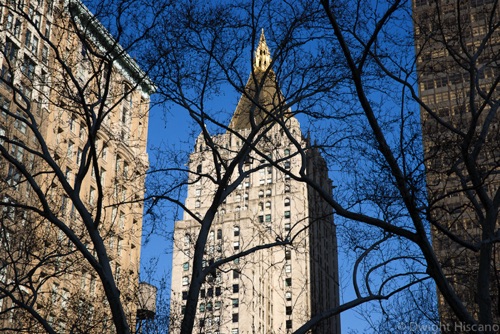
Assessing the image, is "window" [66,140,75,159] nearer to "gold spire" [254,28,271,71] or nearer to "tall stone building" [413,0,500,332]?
"tall stone building" [413,0,500,332]

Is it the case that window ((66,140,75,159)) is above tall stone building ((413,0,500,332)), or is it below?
above

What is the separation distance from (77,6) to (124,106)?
38.0 m

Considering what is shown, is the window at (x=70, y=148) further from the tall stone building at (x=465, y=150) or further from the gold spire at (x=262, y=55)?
the gold spire at (x=262, y=55)

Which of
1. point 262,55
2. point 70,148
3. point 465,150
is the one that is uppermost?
point 70,148

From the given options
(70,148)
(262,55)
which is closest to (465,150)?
(262,55)

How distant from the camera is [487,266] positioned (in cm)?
1229

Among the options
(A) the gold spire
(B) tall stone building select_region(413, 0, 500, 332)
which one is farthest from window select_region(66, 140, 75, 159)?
(A) the gold spire

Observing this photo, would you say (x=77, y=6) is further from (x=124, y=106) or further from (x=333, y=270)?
(x=333, y=270)

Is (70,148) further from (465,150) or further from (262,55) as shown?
(465,150)

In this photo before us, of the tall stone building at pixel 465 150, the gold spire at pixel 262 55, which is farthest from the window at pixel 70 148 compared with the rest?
the gold spire at pixel 262 55

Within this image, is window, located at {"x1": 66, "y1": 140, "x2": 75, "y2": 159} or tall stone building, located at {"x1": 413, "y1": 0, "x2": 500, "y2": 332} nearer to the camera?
tall stone building, located at {"x1": 413, "y1": 0, "x2": 500, "y2": 332}

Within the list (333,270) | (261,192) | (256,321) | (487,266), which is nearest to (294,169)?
(333,270)

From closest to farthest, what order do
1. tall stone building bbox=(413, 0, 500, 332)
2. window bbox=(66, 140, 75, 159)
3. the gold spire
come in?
1. tall stone building bbox=(413, 0, 500, 332)
2. the gold spire
3. window bbox=(66, 140, 75, 159)

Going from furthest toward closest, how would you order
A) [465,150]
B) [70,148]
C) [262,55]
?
[70,148] < [262,55] < [465,150]
